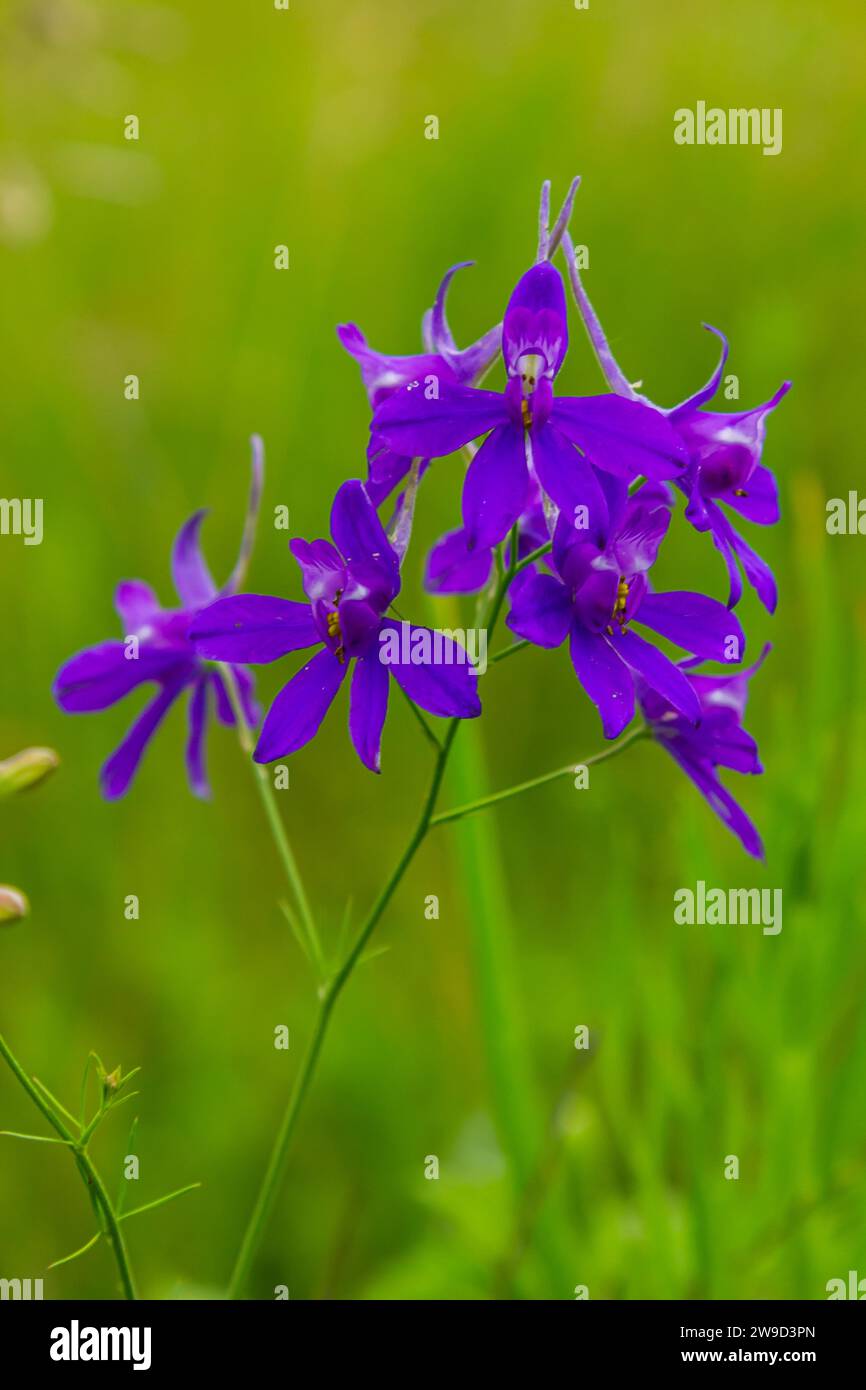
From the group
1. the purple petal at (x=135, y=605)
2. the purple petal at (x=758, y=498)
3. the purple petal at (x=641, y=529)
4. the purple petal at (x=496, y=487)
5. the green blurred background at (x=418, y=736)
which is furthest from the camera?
the green blurred background at (x=418, y=736)

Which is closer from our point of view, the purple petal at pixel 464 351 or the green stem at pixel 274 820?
the purple petal at pixel 464 351

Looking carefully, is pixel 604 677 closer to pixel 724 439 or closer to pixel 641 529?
pixel 641 529

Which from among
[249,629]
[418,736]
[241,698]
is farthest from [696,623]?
[418,736]

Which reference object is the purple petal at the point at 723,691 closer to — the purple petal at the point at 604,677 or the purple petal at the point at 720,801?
the purple petal at the point at 720,801

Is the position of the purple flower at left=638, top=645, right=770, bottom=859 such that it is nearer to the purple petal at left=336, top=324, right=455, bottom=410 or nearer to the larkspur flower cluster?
the larkspur flower cluster

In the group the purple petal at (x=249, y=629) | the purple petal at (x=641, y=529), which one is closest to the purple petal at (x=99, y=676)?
the purple petal at (x=249, y=629)

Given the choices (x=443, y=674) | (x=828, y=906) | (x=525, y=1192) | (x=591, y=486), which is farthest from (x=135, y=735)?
(x=828, y=906)

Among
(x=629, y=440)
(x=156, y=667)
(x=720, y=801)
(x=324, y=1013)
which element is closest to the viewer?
(x=629, y=440)
